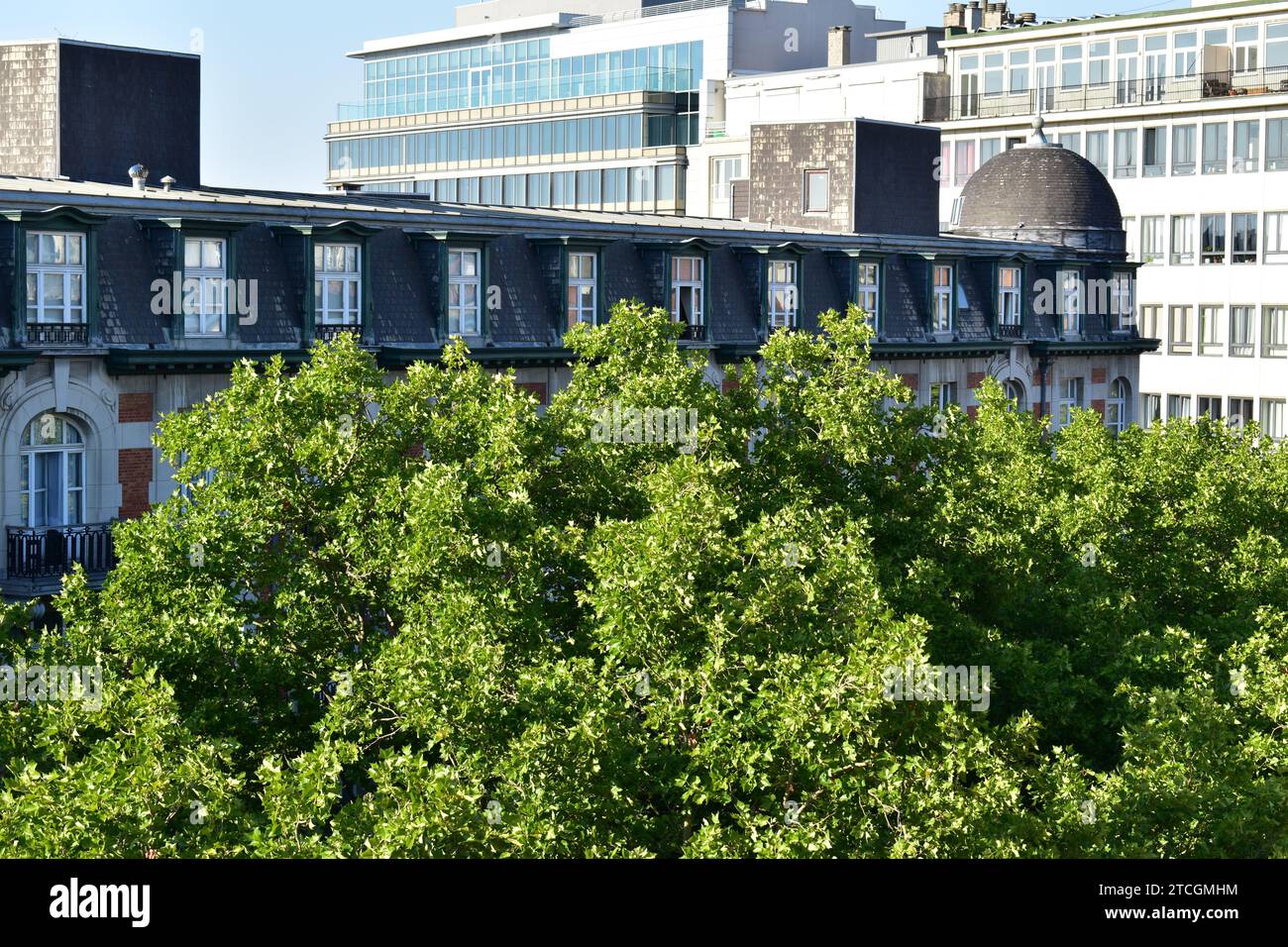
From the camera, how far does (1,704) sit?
23.7 m

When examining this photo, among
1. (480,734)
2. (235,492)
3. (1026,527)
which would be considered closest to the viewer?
(480,734)

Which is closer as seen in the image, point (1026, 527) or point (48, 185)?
point (1026, 527)

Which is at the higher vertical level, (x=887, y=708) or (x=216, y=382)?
(x=216, y=382)

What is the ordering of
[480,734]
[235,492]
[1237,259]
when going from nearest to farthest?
1. [480,734]
2. [235,492]
3. [1237,259]

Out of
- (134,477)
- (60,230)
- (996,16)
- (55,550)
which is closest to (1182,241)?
(996,16)

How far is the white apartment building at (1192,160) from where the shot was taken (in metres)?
83.9

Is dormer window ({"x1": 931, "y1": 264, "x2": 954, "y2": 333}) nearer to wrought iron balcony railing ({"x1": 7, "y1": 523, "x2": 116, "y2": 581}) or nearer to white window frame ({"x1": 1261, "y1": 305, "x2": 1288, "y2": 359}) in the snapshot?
wrought iron balcony railing ({"x1": 7, "y1": 523, "x2": 116, "y2": 581})

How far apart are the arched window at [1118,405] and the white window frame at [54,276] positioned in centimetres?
4037

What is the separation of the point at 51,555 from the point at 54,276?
5186 mm

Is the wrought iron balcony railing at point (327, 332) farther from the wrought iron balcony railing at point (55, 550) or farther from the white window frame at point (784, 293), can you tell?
the white window frame at point (784, 293)

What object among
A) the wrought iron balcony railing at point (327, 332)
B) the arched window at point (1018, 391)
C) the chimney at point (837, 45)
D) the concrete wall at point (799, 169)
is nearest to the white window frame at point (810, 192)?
the concrete wall at point (799, 169)
